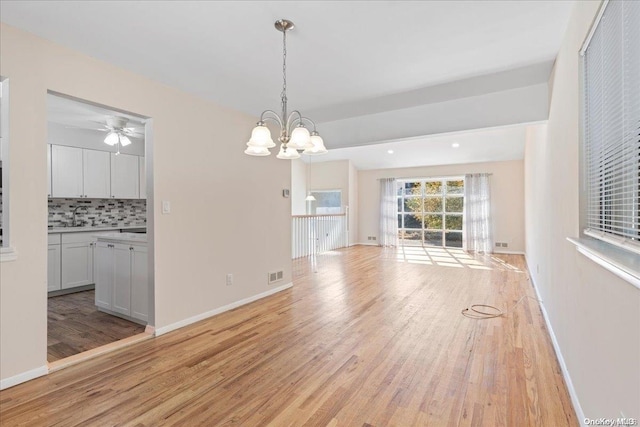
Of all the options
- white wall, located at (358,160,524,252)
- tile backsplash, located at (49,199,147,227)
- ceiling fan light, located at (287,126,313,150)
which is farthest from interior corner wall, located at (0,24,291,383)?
white wall, located at (358,160,524,252)

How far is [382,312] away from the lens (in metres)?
3.58

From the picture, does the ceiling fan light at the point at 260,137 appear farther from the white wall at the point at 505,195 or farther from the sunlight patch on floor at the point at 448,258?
the white wall at the point at 505,195

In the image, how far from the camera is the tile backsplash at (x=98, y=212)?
15.7ft

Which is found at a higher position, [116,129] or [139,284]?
[116,129]

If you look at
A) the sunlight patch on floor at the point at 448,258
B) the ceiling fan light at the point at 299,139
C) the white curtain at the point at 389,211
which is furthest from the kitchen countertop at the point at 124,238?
the white curtain at the point at 389,211

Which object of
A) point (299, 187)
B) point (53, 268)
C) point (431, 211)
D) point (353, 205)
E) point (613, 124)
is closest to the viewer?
point (613, 124)

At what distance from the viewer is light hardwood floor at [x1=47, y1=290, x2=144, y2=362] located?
2705 millimetres

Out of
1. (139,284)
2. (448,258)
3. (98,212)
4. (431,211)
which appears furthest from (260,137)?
(431,211)

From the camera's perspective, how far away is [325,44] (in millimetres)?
2430

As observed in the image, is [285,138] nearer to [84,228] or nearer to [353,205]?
[84,228]

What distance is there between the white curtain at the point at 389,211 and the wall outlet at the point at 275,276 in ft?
18.7

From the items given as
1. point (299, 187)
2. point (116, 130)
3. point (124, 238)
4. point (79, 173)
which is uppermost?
point (116, 130)

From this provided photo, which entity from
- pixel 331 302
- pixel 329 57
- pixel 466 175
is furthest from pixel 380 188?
pixel 329 57

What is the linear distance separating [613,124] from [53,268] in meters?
5.91
